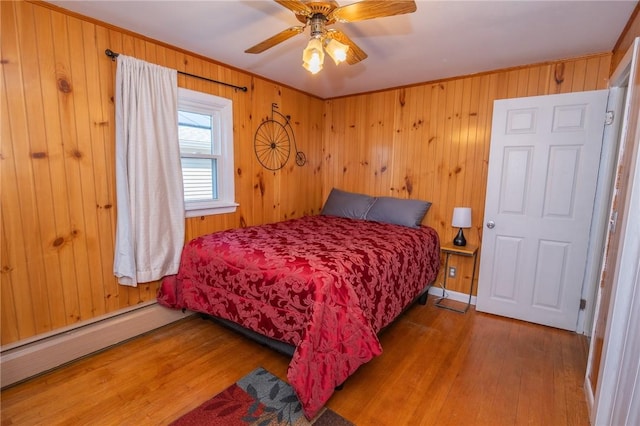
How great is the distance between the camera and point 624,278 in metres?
1.38

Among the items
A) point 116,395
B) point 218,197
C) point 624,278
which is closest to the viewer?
point 624,278

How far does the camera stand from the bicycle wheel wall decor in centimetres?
332

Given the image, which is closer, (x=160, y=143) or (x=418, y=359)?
(x=418, y=359)

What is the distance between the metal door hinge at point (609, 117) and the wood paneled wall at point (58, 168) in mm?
3434

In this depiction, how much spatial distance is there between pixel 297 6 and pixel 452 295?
3034mm

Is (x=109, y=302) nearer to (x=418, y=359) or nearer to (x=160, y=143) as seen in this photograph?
(x=160, y=143)

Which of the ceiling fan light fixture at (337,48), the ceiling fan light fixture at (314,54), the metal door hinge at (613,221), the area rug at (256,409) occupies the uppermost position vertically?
the ceiling fan light fixture at (337,48)

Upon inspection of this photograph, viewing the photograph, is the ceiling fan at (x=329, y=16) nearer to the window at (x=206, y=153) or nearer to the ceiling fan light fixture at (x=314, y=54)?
the ceiling fan light fixture at (x=314, y=54)

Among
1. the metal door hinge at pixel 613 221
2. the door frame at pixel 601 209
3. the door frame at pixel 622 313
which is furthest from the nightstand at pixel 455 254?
the door frame at pixel 622 313

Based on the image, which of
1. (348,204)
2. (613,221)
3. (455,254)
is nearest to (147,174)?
(348,204)

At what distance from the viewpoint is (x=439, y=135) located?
10.7 ft

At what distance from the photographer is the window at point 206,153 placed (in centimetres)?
273

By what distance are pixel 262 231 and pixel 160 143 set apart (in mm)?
1100

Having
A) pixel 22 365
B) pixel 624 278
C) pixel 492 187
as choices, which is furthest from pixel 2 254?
pixel 492 187
